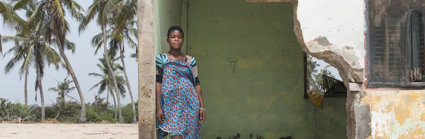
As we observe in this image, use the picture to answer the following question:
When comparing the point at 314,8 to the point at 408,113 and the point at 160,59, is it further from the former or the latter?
the point at 160,59

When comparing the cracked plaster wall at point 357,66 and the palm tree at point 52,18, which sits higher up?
the palm tree at point 52,18

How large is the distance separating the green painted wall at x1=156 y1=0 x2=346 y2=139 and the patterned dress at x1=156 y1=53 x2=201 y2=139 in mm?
2221

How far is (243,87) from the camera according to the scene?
6.01 meters

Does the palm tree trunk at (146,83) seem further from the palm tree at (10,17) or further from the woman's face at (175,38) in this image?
the palm tree at (10,17)

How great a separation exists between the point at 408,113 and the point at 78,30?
22011 millimetres

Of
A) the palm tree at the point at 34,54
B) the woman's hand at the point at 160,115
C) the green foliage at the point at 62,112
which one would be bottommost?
the green foliage at the point at 62,112

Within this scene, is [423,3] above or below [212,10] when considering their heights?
below

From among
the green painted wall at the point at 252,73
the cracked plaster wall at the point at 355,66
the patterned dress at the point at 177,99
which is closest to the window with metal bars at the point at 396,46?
the cracked plaster wall at the point at 355,66

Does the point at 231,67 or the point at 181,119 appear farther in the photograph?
the point at 231,67

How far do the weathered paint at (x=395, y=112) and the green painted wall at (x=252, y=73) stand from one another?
7.14 ft

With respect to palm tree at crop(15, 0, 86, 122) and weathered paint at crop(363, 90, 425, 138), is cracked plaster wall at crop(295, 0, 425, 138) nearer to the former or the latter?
weathered paint at crop(363, 90, 425, 138)

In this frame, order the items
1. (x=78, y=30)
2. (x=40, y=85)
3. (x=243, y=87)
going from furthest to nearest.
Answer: (x=40, y=85)
(x=78, y=30)
(x=243, y=87)

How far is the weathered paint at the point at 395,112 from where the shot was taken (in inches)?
145

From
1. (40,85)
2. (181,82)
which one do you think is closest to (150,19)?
(181,82)
